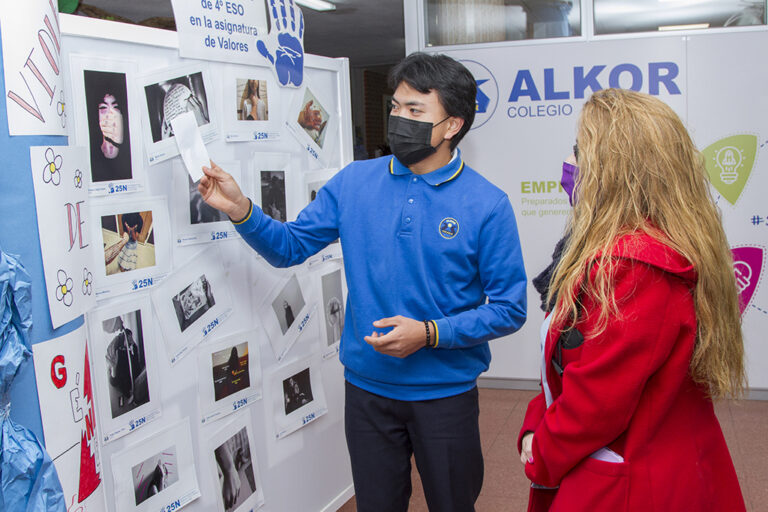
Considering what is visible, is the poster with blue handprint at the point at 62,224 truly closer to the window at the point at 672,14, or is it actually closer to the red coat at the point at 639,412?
the red coat at the point at 639,412

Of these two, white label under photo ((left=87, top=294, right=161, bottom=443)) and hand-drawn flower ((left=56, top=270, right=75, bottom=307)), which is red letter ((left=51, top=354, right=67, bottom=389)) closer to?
hand-drawn flower ((left=56, top=270, right=75, bottom=307))

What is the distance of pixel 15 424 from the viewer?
108 cm

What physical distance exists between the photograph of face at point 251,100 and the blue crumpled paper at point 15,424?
108 cm

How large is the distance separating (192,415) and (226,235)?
1.65 feet

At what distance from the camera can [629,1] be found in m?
4.07

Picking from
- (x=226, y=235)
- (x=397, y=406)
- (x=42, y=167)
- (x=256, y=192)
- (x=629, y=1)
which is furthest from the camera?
(x=629, y=1)

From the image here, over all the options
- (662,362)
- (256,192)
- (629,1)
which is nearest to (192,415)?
(256,192)

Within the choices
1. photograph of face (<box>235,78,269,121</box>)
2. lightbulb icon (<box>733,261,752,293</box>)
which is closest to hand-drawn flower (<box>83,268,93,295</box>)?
photograph of face (<box>235,78,269,121</box>)

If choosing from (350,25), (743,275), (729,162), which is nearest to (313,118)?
(729,162)

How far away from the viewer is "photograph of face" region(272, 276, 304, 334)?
226 centimetres

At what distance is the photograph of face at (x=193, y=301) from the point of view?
6.03 feet

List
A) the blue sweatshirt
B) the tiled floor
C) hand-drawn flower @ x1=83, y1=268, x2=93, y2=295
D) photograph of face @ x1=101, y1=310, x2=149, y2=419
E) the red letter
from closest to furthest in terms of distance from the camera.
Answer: the red letter < hand-drawn flower @ x1=83, y1=268, x2=93, y2=295 < photograph of face @ x1=101, y1=310, x2=149, y2=419 < the blue sweatshirt < the tiled floor

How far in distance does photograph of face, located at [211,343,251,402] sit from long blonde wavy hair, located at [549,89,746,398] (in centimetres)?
108

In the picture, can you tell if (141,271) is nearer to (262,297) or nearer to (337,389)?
(262,297)
